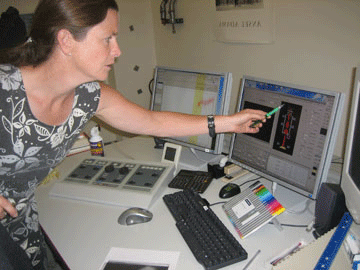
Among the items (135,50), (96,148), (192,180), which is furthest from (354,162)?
(135,50)

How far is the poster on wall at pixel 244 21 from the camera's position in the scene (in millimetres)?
1721

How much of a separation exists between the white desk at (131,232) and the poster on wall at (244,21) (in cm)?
88

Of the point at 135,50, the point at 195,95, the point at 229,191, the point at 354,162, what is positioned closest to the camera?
the point at 354,162

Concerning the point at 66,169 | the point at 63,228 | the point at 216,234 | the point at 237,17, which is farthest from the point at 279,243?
the point at 237,17

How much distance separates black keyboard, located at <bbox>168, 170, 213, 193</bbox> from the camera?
1351mm

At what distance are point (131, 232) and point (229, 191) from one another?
0.42m

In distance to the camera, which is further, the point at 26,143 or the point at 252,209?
the point at 252,209

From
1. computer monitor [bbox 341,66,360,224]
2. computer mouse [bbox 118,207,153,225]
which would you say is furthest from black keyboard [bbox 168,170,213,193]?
computer monitor [bbox 341,66,360,224]

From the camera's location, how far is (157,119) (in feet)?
4.39

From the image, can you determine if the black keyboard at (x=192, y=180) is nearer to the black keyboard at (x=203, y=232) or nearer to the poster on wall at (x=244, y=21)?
the black keyboard at (x=203, y=232)

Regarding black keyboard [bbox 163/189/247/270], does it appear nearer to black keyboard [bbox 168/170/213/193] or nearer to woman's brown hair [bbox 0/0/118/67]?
black keyboard [bbox 168/170/213/193]

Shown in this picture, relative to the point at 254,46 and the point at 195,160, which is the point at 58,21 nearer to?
the point at 195,160

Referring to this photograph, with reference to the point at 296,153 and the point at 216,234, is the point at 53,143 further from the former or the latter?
the point at 296,153

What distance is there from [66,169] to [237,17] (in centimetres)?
131
